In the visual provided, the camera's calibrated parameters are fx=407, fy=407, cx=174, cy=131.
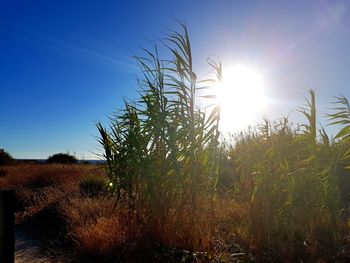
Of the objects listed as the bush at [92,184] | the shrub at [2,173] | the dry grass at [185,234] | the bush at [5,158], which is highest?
the bush at [5,158]

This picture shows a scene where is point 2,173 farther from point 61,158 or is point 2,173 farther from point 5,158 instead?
point 61,158

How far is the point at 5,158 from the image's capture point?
98.5ft

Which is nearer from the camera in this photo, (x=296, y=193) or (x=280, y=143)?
(x=296, y=193)

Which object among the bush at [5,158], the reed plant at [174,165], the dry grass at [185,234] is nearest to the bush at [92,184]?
the dry grass at [185,234]

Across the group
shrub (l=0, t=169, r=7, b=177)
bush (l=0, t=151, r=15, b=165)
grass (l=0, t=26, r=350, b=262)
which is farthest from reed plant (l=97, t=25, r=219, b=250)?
bush (l=0, t=151, r=15, b=165)

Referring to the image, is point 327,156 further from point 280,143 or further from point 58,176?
point 58,176

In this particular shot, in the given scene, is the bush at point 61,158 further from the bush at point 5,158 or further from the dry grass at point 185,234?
the dry grass at point 185,234

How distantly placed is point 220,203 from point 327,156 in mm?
2905

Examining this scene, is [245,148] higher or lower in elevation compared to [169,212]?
higher

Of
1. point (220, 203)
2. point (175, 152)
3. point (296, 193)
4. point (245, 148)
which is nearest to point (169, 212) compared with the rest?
point (175, 152)

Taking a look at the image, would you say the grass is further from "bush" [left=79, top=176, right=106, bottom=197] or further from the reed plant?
"bush" [left=79, top=176, right=106, bottom=197]

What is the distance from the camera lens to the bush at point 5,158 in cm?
2941

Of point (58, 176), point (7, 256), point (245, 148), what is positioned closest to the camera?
point (7, 256)

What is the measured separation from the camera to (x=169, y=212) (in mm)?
5816
